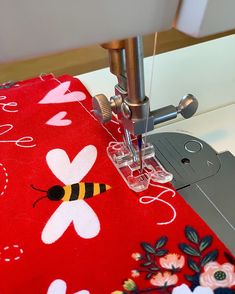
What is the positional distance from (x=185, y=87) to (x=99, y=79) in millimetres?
186

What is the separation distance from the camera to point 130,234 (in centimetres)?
53

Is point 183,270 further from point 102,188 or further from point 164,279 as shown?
point 102,188

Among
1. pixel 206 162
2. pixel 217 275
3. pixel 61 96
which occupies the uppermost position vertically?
pixel 61 96

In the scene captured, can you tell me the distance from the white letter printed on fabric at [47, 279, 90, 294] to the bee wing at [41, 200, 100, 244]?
64mm

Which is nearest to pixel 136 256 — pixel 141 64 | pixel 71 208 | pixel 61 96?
pixel 71 208

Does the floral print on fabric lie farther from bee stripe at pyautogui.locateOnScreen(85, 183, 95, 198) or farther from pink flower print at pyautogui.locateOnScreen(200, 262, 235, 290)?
bee stripe at pyautogui.locateOnScreen(85, 183, 95, 198)

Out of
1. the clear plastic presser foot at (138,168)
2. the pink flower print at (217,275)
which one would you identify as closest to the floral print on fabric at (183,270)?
the pink flower print at (217,275)

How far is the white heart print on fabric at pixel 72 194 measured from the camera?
1.80ft

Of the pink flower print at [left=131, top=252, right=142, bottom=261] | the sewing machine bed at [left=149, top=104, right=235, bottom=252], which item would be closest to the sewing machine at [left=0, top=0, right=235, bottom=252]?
the sewing machine bed at [left=149, top=104, right=235, bottom=252]

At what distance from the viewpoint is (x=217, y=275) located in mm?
480

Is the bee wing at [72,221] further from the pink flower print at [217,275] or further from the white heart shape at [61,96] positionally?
the white heart shape at [61,96]

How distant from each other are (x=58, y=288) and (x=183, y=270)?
0.15 m

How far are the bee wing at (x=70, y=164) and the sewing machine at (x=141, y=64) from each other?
0.04 metres

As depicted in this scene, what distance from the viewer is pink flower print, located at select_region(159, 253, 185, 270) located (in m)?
0.49
